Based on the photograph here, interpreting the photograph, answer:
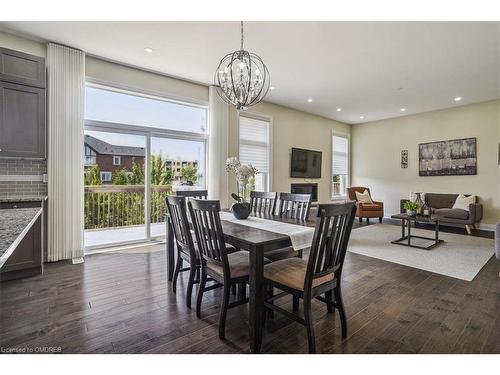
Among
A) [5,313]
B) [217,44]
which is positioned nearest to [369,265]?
[217,44]

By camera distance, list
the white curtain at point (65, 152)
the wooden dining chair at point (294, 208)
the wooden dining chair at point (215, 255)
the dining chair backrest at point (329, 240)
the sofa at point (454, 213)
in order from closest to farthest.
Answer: the dining chair backrest at point (329, 240)
the wooden dining chair at point (215, 255)
the wooden dining chair at point (294, 208)
the white curtain at point (65, 152)
the sofa at point (454, 213)

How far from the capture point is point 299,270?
1.93 meters

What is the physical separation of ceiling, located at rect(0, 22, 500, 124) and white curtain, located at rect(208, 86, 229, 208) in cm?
54

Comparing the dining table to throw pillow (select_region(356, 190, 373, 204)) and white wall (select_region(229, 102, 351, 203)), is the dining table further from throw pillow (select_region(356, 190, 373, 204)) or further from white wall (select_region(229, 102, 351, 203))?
throw pillow (select_region(356, 190, 373, 204))

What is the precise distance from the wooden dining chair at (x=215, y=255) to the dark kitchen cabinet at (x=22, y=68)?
2789mm

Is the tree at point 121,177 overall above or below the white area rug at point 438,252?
above

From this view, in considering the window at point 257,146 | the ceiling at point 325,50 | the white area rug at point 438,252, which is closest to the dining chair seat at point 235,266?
the white area rug at point 438,252

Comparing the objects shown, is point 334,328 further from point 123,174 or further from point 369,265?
point 123,174

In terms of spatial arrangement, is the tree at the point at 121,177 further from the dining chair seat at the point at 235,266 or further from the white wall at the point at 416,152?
the white wall at the point at 416,152

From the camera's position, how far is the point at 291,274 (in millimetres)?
1873

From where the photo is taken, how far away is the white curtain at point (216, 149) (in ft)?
16.4

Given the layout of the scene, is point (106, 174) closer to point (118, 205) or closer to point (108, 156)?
point (108, 156)

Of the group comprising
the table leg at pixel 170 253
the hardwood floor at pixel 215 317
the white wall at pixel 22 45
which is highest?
the white wall at pixel 22 45

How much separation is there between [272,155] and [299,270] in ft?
14.7
